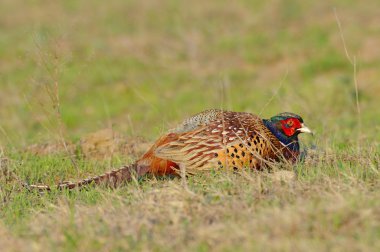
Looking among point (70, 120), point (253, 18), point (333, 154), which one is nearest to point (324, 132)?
point (333, 154)

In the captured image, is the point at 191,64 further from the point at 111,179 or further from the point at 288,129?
the point at 111,179

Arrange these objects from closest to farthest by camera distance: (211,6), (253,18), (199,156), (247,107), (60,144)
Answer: (199,156)
(60,144)
(247,107)
(253,18)
(211,6)

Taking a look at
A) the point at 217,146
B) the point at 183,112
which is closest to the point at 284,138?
the point at 217,146

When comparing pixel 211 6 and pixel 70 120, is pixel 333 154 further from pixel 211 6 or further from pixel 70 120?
pixel 211 6

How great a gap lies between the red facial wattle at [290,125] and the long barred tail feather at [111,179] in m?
1.10

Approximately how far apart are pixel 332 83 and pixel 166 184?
6.89 meters

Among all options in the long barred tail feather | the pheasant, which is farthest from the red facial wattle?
the long barred tail feather

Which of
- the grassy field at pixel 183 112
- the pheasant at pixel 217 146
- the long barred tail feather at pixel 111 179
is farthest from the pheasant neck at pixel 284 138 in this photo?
the long barred tail feather at pixel 111 179

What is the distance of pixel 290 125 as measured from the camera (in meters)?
5.54

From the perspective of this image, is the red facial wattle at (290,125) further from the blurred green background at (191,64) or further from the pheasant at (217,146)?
the blurred green background at (191,64)

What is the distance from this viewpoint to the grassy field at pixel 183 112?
379cm

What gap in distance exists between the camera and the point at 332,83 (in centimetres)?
1131

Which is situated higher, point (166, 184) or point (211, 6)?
point (211, 6)

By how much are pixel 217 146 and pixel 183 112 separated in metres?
5.01
